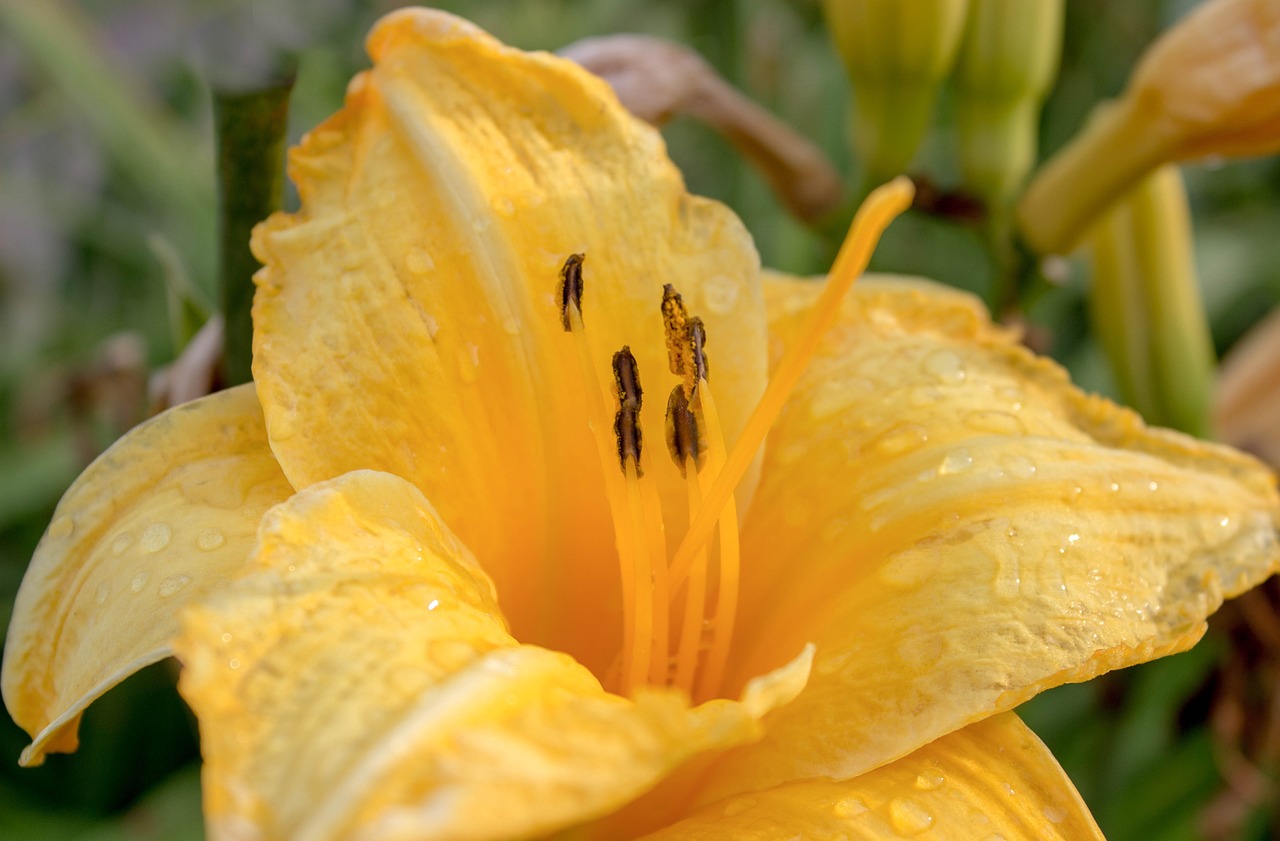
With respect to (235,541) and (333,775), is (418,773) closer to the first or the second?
(333,775)

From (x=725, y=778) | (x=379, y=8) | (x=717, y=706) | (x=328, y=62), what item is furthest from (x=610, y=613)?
(x=328, y=62)

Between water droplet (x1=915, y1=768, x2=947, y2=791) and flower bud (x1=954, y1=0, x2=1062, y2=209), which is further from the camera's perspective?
flower bud (x1=954, y1=0, x2=1062, y2=209)

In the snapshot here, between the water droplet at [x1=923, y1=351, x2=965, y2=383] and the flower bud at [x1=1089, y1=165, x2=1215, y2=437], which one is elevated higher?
the water droplet at [x1=923, y1=351, x2=965, y2=383]

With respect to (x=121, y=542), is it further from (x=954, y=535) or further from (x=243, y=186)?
(x=954, y=535)

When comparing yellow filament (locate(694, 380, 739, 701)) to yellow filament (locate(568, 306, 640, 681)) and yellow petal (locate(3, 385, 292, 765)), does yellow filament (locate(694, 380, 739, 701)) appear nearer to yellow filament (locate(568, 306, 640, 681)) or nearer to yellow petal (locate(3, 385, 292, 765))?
yellow filament (locate(568, 306, 640, 681))

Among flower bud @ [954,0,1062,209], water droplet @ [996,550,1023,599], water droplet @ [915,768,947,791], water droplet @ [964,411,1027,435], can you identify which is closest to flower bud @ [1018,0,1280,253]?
flower bud @ [954,0,1062,209]

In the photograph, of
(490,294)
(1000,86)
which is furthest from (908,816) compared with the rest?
(1000,86)

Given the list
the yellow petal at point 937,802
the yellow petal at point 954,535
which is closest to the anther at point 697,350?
the yellow petal at point 954,535

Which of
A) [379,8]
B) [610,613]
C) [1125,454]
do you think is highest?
[379,8]
